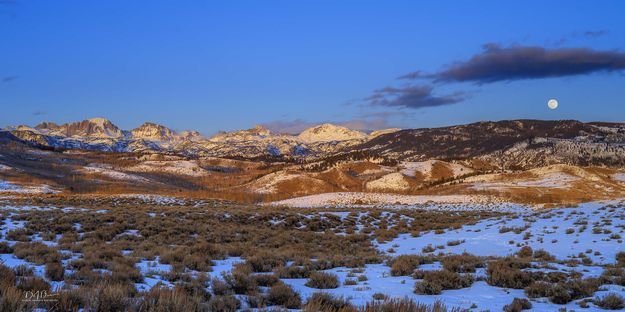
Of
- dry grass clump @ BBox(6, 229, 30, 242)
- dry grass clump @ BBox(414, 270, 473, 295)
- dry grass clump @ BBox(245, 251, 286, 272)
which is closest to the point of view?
dry grass clump @ BBox(414, 270, 473, 295)

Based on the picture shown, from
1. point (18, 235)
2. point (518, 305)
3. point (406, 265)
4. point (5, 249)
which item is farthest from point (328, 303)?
point (18, 235)

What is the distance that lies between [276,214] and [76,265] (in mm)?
22105

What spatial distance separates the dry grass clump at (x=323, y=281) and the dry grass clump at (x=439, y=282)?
5.66 ft

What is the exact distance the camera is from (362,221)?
31.9m

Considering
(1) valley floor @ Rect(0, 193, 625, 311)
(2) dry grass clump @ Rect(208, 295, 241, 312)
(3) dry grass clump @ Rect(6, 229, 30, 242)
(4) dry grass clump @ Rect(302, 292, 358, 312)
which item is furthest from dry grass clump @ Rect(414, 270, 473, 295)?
(3) dry grass clump @ Rect(6, 229, 30, 242)

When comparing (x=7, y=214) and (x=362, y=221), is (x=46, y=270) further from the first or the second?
(x=362, y=221)

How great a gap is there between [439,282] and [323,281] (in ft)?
8.08

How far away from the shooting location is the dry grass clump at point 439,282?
9008 mm

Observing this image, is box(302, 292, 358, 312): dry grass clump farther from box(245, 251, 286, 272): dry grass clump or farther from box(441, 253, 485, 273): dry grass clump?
box(441, 253, 485, 273): dry grass clump

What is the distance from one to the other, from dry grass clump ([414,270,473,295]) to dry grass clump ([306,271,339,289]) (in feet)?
5.66

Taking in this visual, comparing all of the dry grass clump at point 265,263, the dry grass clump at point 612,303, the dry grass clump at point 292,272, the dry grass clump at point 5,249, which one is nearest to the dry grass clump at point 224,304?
the dry grass clump at point 292,272

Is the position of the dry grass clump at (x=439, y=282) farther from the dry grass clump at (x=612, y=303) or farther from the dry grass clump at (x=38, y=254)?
the dry grass clump at (x=38, y=254)

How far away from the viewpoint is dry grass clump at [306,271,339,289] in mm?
9547

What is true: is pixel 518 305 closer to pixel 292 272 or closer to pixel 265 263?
pixel 292 272
